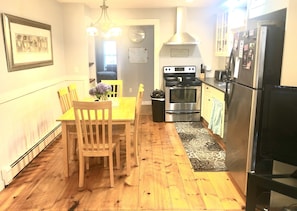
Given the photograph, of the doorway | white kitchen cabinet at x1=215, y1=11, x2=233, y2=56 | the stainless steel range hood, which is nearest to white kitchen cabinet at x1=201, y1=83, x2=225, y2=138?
white kitchen cabinet at x1=215, y1=11, x2=233, y2=56

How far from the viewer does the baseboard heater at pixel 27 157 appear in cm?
292

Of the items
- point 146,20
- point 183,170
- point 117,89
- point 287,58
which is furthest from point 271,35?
point 146,20

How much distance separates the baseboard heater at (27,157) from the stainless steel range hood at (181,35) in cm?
289

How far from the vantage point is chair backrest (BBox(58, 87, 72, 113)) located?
3.41 m

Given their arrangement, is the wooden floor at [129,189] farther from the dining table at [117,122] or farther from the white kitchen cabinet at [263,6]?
the white kitchen cabinet at [263,6]

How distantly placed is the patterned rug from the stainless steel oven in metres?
0.23

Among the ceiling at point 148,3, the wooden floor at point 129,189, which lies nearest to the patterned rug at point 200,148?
the wooden floor at point 129,189

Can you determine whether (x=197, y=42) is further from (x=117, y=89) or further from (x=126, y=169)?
(x=126, y=169)

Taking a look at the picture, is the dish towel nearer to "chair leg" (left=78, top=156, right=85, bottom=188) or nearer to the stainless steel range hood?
the stainless steel range hood

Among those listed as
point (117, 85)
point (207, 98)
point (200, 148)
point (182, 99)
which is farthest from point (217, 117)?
point (117, 85)

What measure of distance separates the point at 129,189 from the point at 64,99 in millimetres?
1511

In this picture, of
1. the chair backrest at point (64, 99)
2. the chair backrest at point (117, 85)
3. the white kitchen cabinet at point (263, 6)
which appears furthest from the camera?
the chair backrest at point (117, 85)

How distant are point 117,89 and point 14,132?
195cm

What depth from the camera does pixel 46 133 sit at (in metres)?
4.18
